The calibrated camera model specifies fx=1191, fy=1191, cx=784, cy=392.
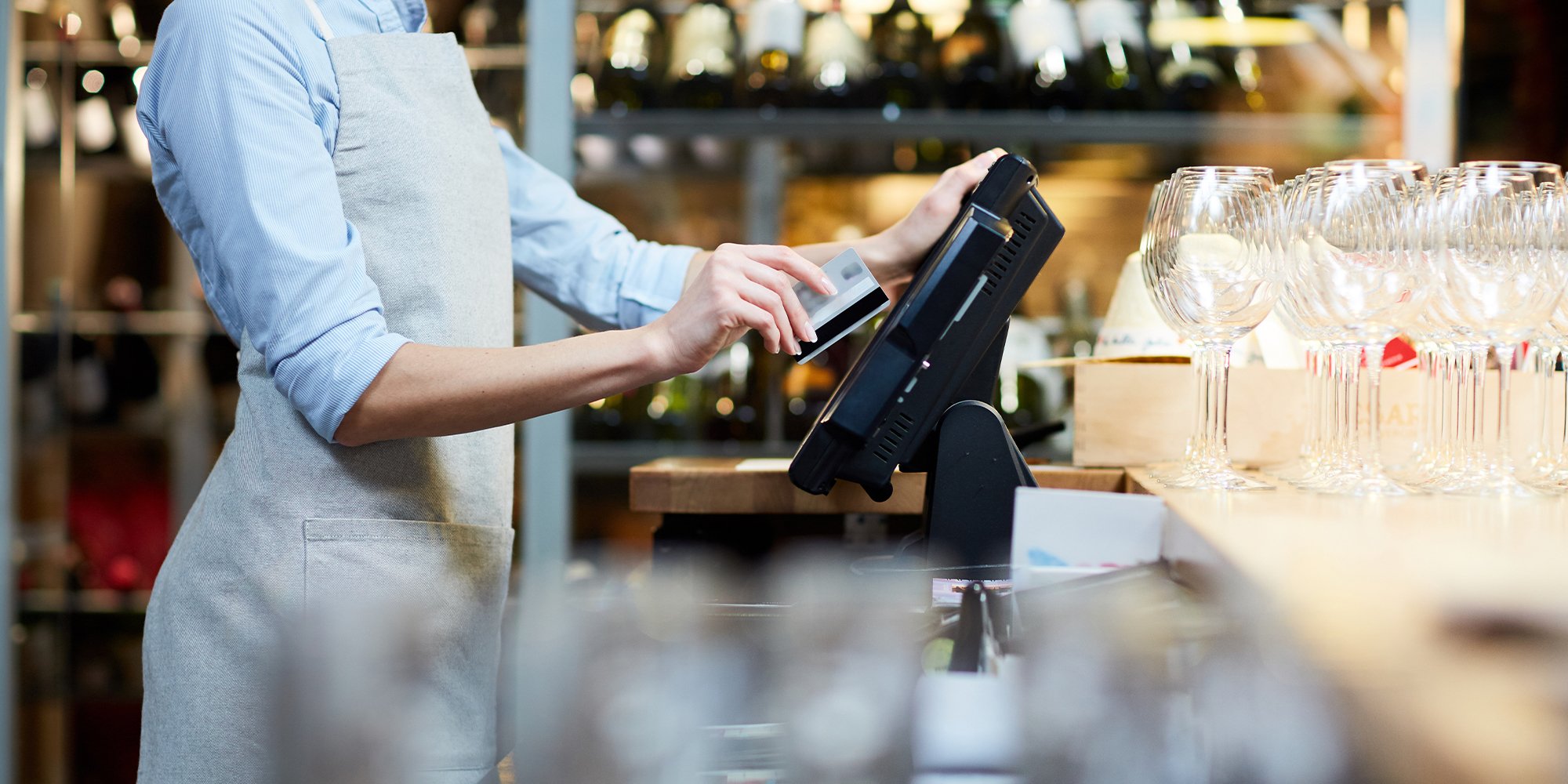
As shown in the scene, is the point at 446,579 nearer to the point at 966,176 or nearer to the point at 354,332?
the point at 354,332

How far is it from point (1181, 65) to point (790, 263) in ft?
5.11

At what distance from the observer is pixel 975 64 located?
6.99 feet

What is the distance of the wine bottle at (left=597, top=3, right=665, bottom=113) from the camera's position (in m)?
2.15

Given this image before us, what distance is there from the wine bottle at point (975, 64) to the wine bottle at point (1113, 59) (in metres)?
0.15

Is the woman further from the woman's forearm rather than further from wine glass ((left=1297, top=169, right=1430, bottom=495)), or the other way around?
wine glass ((left=1297, top=169, right=1430, bottom=495))

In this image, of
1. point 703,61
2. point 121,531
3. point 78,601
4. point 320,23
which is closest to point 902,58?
point 703,61

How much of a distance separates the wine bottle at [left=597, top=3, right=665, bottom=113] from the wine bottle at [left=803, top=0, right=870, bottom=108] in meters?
0.28

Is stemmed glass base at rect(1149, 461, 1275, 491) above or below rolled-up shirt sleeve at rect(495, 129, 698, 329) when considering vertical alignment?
below

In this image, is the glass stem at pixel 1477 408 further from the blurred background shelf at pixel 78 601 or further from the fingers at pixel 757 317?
the blurred background shelf at pixel 78 601

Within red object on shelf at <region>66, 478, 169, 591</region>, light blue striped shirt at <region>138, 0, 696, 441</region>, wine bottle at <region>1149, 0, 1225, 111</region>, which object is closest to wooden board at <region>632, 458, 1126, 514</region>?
light blue striped shirt at <region>138, 0, 696, 441</region>

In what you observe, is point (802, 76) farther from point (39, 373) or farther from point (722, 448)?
point (39, 373)

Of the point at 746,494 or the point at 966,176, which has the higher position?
the point at 966,176

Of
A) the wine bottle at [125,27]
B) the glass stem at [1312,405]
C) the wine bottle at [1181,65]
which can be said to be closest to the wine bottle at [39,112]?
the wine bottle at [125,27]

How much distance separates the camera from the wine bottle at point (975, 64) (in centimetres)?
212
